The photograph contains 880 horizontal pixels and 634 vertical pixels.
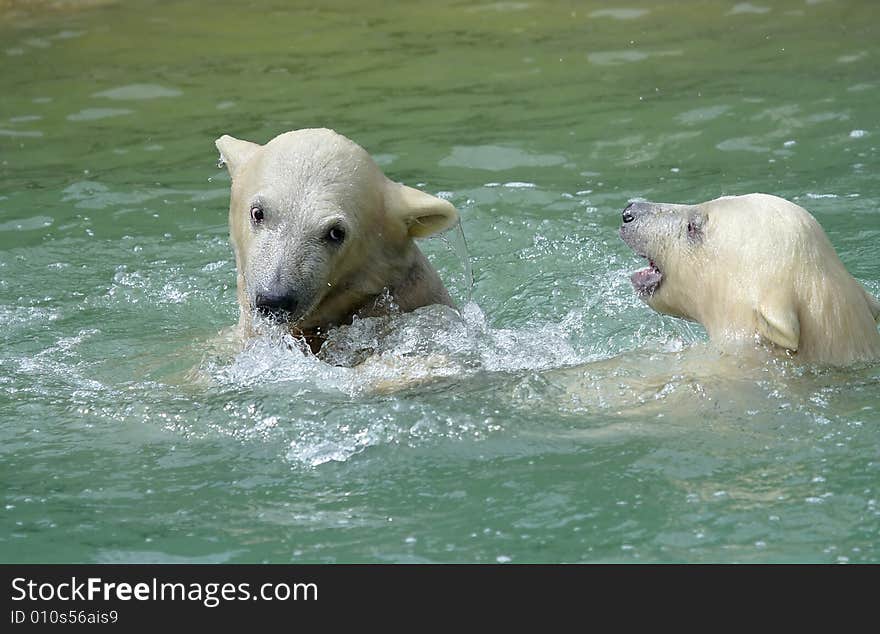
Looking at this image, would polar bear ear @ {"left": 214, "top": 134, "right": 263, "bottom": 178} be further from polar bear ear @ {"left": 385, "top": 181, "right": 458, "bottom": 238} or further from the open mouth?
the open mouth

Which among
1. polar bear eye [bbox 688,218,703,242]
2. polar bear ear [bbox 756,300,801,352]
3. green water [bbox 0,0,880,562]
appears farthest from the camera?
polar bear eye [bbox 688,218,703,242]

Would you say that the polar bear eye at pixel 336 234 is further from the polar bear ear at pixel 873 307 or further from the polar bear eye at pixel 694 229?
the polar bear ear at pixel 873 307

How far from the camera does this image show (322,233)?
5332 millimetres

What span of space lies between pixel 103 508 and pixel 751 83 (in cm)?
722

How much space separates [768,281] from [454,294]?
250cm

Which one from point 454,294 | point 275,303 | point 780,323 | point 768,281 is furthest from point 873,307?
point 454,294

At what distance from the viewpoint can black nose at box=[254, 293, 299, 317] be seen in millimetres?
5172

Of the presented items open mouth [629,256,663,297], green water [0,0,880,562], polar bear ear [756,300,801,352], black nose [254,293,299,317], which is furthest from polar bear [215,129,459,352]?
polar bear ear [756,300,801,352]

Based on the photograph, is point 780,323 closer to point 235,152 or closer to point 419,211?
point 419,211

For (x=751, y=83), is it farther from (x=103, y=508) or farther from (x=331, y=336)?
(x=103, y=508)

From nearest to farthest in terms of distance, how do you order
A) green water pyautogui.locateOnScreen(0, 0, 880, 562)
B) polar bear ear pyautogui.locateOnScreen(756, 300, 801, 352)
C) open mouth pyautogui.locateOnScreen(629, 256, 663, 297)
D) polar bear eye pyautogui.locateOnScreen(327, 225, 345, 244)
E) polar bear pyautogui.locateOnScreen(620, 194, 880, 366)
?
green water pyautogui.locateOnScreen(0, 0, 880, 562), polar bear ear pyautogui.locateOnScreen(756, 300, 801, 352), polar bear pyautogui.locateOnScreen(620, 194, 880, 366), polar bear eye pyautogui.locateOnScreen(327, 225, 345, 244), open mouth pyautogui.locateOnScreen(629, 256, 663, 297)
